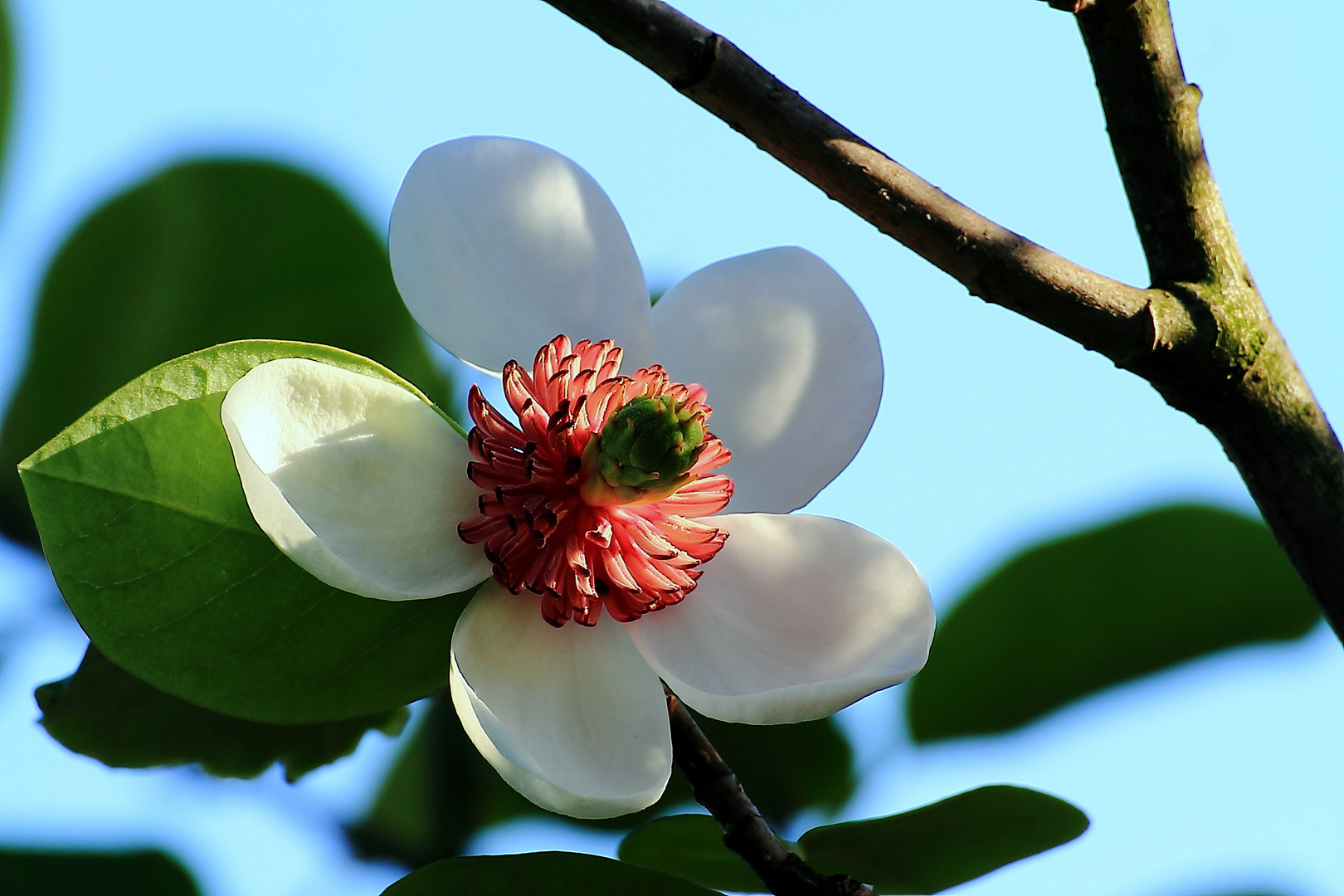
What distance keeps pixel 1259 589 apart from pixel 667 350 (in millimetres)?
707

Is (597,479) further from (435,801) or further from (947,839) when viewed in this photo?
(435,801)

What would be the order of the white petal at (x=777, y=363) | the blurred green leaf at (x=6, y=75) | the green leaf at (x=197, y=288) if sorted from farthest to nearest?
1. the blurred green leaf at (x=6, y=75)
2. the green leaf at (x=197, y=288)
3. the white petal at (x=777, y=363)

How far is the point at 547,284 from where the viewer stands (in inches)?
32.0

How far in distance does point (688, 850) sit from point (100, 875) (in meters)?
0.48

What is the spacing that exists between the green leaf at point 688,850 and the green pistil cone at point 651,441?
11.2 inches

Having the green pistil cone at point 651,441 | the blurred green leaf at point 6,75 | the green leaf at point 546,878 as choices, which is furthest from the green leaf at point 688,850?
the blurred green leaf at point 6,75

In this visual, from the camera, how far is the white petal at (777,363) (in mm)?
826

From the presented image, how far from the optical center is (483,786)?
115cm

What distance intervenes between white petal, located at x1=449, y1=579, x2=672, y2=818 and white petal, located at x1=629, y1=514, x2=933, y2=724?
0.02 m

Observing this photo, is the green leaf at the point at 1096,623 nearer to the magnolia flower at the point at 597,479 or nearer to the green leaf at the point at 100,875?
the magnolia flower at the point at 597,479

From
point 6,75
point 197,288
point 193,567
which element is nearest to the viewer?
point 193,567

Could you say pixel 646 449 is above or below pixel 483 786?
above

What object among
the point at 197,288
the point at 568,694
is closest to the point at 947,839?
the point at 568,694

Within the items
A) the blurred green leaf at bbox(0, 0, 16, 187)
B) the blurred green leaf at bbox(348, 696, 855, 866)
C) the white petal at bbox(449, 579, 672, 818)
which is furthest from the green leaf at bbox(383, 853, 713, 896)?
the blurred green leaf at bbox(0, 0, 16, 187)
